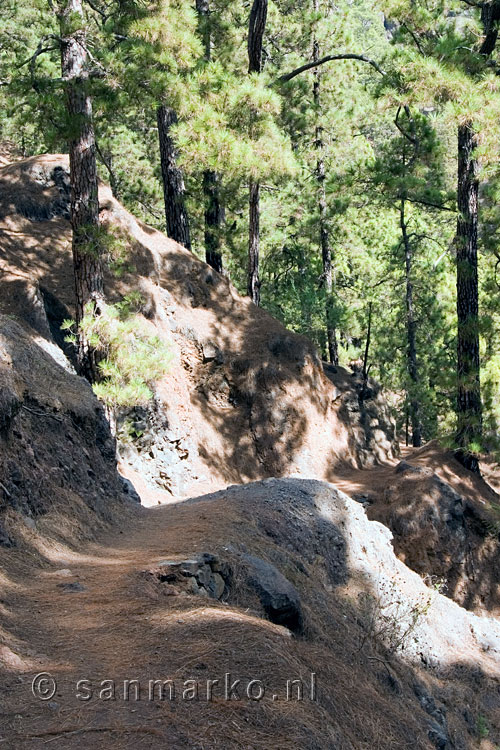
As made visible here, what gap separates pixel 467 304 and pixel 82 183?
29.0 feet

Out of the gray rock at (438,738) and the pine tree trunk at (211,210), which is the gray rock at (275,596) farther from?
the pine tree trunk at (211,210)

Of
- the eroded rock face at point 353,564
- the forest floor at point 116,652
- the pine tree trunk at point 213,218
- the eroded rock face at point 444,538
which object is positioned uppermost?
the pine tree trunk at point 213,218

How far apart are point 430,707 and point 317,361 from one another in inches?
431

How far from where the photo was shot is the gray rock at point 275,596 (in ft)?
19.1

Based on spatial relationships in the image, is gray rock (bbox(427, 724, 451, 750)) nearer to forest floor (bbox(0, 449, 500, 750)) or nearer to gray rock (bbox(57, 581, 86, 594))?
forest floor (bbox(0, 449, 500, 750))

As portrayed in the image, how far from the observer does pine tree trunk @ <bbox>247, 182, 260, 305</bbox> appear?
1747 centimetres

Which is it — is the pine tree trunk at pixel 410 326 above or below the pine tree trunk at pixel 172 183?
below

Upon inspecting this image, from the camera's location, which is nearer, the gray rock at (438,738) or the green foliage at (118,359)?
the gray rock at (438,738)

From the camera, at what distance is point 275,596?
591cm

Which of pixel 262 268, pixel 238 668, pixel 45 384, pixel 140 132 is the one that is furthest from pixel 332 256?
pixel 238 668

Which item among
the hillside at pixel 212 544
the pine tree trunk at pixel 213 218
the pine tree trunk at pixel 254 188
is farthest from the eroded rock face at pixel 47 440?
the pine tree trunk at pixel 213 218

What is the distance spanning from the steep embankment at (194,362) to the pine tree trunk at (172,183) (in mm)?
837

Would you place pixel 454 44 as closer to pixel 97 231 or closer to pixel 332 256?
pixel 97 231

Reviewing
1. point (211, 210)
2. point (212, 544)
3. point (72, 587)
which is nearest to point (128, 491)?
point (212, 544)
